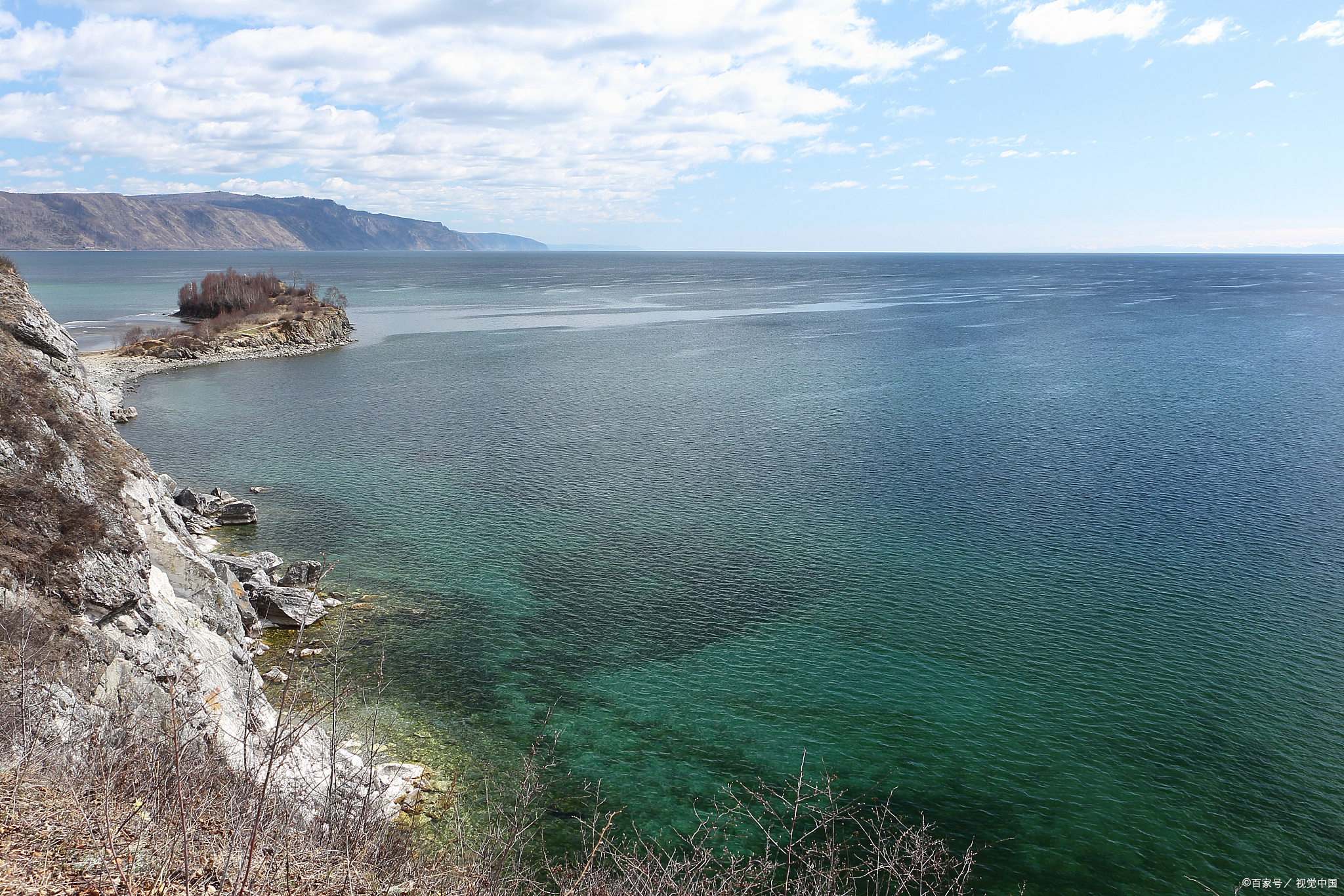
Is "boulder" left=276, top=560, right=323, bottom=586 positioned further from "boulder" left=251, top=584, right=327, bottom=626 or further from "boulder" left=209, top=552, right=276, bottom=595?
"boulder" left=251, top=584, right=327, bottom=626

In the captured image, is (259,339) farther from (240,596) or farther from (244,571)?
(240,596)

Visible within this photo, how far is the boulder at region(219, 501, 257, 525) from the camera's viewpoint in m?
40.3

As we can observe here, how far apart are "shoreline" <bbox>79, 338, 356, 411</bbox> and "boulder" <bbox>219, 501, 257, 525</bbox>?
29.9 meters

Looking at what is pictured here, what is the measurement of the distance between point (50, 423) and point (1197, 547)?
1695 inches

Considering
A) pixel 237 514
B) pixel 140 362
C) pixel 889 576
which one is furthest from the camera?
pixel 140 362

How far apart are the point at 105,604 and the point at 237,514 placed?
73.2 feet

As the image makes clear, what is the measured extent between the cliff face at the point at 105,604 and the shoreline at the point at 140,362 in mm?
45747

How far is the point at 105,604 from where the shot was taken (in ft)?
64.1

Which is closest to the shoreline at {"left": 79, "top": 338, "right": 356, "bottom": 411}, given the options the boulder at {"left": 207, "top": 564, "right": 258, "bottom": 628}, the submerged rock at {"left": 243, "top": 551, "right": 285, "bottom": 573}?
the submerged rock at {"left": 243, "top": 551, "right": 285, "bottom": 573}

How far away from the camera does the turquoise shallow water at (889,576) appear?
21922 millimetres

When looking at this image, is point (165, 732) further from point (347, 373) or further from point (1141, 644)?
point (347, 373)

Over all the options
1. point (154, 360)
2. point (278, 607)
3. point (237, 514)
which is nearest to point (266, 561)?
point (278, 607)

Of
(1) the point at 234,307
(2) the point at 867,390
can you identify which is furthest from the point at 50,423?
(1) the point at 234,307

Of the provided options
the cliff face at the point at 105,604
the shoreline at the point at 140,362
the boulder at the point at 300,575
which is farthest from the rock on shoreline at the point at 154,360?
the cliff face at the point at 105,604
